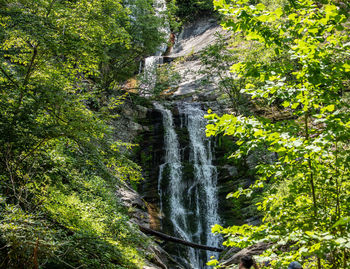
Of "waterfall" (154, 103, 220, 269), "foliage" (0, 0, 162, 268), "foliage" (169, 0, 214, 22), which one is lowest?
"waterfall" (154, 103, 220, 269)

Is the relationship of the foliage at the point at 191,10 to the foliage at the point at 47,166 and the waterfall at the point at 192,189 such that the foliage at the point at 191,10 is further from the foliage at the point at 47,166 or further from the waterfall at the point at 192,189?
the foliage at the point at 47,166

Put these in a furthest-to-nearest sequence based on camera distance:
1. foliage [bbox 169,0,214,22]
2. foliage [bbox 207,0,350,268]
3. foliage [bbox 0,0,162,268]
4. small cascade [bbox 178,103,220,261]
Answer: foliage [bbox 169,0,214,22], small cascade [bbox 178,103,220,261], foliage [bbox 0,0,162,268], foliage [bbox 207,0,350,268]

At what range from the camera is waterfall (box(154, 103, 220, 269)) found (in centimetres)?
1402

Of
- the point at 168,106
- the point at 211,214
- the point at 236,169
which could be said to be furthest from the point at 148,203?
the point at 168,106

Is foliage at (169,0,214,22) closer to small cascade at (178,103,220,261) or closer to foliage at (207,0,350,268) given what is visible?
small cascade at (178,103,220,261)

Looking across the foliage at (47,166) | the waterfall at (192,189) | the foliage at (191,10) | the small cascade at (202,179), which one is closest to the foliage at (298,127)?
the foliage at (47,166)

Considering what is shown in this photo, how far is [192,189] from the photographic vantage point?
640 inches

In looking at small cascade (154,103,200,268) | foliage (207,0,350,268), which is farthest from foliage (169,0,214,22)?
foliage (207,0,350,268)

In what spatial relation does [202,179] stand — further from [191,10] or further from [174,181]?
[191,10]

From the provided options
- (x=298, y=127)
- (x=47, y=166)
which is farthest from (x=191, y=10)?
(x=298, y=127)

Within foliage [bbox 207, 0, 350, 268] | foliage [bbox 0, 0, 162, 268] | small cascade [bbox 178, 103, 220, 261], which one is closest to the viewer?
foliage [bbox 207, 0, 350, 268]

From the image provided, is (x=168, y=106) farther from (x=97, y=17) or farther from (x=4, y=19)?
(x=4, y=19)

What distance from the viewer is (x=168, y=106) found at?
21016 millimetres

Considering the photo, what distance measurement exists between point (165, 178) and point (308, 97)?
47.0 feet
